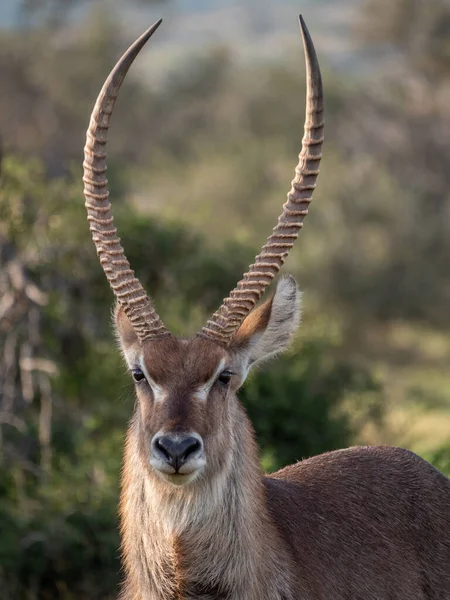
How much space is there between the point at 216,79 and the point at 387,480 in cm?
4516

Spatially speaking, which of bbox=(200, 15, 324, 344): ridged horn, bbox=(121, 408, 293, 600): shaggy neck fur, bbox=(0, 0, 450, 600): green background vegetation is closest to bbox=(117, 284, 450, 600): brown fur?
bbox=(121, 408, 293, 600): shaggy neck fur

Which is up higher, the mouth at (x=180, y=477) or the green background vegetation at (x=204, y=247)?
the mouth at (x=180, y=477)

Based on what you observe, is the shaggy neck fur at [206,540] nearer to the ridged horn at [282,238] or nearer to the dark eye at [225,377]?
the dark eye at [225,377]

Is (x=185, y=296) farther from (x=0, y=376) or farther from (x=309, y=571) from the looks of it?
(x=309, y=571)

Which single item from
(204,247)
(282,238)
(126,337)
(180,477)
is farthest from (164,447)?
(204,247)

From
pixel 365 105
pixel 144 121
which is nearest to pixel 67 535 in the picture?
pixel 365 105

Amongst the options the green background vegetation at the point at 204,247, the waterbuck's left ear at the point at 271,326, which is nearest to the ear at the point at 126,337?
the waterbuck's left ear at the point at 271,326

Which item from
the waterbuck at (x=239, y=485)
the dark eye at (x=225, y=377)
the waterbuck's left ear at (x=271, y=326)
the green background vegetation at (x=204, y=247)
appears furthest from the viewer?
the green background vegetation at (x=204, y=247)

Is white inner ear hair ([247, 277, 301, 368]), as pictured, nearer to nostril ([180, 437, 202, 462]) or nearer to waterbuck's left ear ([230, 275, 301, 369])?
waterbuck's left ear ([230, 275, 301, 369])

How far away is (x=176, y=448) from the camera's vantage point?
555cm

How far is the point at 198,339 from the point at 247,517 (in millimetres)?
904

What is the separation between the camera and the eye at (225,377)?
239 inches

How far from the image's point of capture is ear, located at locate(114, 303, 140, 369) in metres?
6.30

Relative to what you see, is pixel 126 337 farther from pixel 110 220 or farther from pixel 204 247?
pixel 204 247
